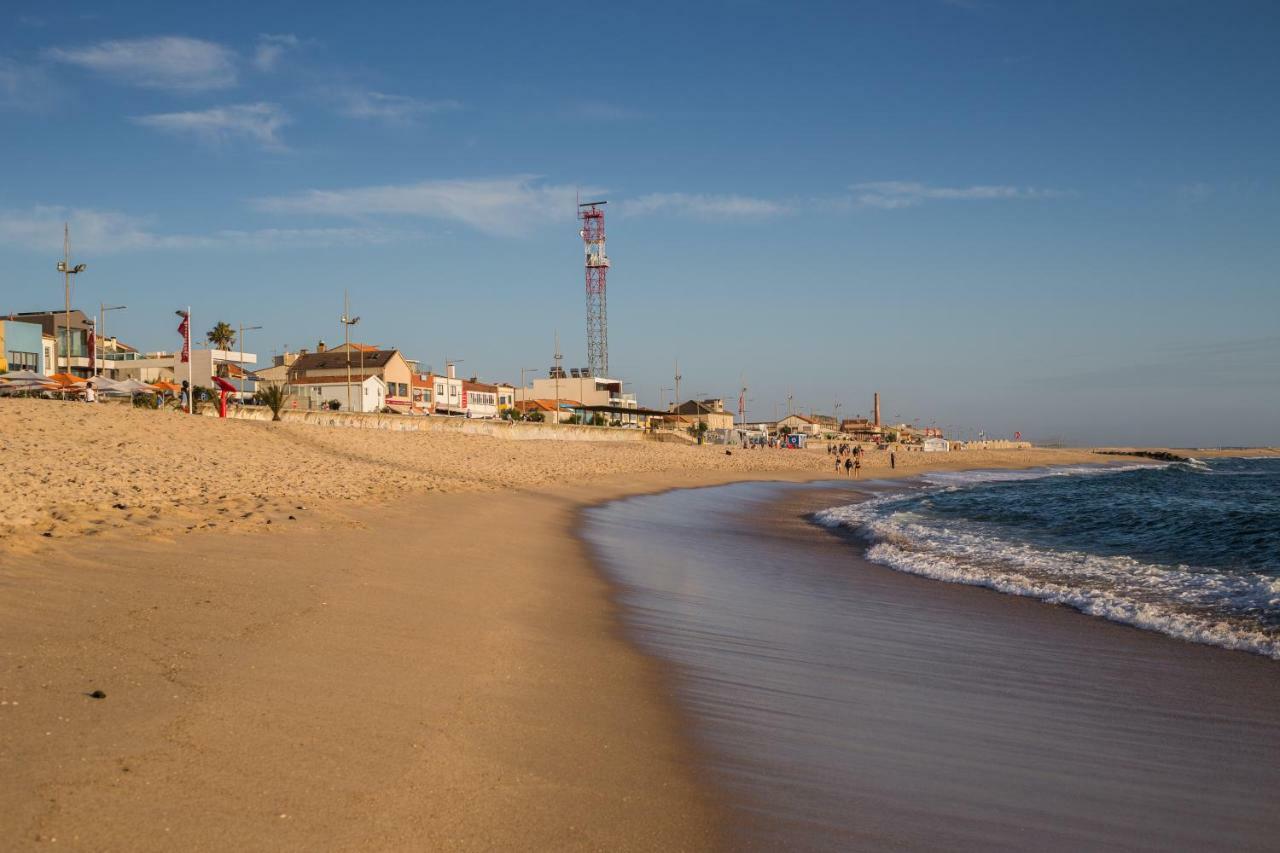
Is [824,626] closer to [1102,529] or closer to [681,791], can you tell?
[681,791]

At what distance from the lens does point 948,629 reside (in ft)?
28.8

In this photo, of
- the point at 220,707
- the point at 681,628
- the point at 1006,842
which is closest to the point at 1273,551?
the point at 681,628

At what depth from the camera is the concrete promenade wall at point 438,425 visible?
37672 millimetres

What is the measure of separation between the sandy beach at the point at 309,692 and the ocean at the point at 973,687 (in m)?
0.60

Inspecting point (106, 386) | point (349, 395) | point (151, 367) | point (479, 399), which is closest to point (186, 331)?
point (106, 386)

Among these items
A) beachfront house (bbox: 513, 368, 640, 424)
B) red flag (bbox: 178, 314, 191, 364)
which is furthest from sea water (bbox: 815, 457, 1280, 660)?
beachfront house (bbox: 513, 368, 640, 424)

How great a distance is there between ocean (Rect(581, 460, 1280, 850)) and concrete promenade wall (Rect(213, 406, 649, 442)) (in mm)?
27220

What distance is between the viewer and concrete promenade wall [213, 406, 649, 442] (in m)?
37.7

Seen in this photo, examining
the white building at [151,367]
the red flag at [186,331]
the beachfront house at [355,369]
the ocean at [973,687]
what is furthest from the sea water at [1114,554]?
the beachfront house at [355,369]

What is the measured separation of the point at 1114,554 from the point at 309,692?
47.6 feet

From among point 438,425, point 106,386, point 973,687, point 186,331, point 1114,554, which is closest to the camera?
point 973,687

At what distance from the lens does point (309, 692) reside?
4.92 metres

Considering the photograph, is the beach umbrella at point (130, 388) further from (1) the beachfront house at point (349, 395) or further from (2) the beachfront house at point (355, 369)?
(2) the beachfront house at point (355, 369)

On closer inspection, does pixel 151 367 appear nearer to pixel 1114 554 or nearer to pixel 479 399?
pixel 479 399
